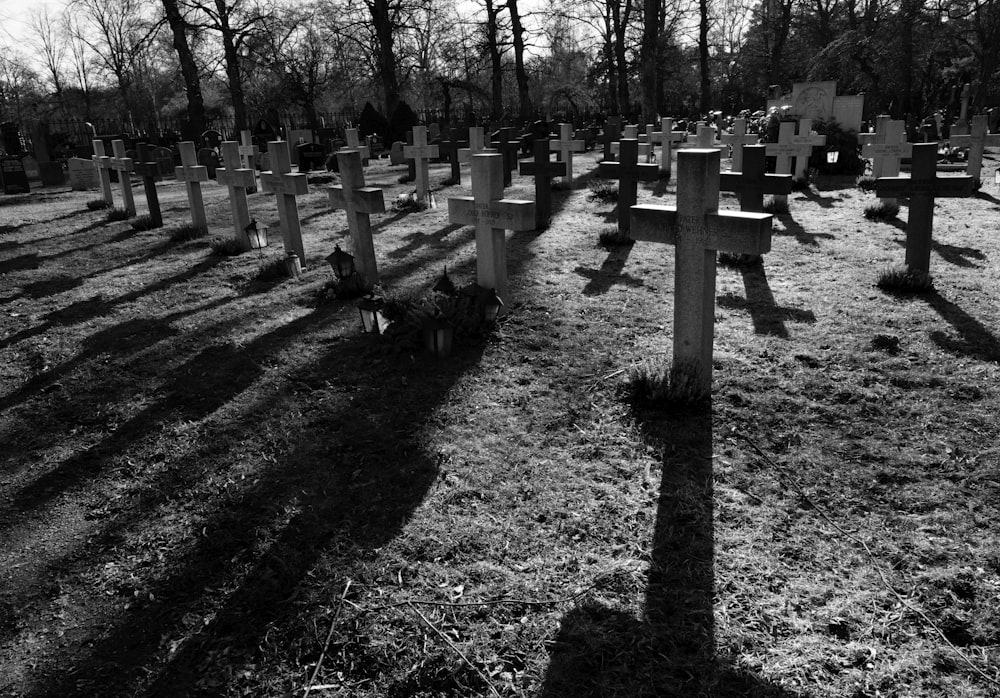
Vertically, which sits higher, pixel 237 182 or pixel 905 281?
pixel 237 182

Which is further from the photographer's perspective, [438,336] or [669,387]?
[438,336]

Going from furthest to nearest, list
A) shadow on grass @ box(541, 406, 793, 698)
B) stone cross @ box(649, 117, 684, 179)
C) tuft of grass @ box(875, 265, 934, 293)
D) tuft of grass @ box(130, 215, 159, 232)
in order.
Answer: stone cross @ box(649, 117, 684, 179) → tuft of grass @ box(130, 215, 159, 232) → tuft of grass @ box(875, 265, 934, 293) → shadow on grass @ box(541, 406, 793, 698)

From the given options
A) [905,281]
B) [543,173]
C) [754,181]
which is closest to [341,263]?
[543,173]

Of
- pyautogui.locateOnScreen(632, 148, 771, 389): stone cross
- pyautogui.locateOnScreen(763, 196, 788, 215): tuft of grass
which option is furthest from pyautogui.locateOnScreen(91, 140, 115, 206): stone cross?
pyautogui.locateOnScreen(632, 148, 771, 389): stone cross

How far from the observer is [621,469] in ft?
12.1

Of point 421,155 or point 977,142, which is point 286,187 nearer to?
point 421,155

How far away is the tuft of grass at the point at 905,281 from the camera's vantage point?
6.05 metres

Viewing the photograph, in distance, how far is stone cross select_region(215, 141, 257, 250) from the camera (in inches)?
346

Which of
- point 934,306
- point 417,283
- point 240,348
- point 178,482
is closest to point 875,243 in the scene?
point 934,306

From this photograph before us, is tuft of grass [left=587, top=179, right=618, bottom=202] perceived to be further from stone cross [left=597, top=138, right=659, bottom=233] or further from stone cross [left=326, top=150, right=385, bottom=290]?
stone cross [left=326, top=150, right=385, bottom=290]

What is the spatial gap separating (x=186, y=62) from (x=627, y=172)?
21.4 m

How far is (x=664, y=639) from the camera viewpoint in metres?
2.57

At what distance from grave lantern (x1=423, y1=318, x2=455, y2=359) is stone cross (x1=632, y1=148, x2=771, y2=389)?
1.56 m

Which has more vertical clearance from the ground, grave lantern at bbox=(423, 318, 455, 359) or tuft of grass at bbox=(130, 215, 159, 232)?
tuft of grass at bbox=(130, 215, 159, 232)
